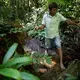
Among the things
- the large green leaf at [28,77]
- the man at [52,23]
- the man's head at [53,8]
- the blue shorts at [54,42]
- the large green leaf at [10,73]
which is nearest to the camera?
the large green leaf at [10,73]

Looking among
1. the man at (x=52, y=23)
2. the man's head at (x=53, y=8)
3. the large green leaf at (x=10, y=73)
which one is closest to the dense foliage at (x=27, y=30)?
the large green leaf at (x=10, y=73)

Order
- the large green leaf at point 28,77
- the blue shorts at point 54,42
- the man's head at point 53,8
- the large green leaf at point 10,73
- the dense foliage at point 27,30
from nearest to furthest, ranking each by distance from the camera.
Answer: the large green leaf at point 10,73
the large green leaf at point 28,77
the dense foliage at point 27,30
the man's head at point 53,8
the blue shorts at point 54,42

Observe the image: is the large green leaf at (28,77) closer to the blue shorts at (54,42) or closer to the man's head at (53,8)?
the man's head at (53,8)

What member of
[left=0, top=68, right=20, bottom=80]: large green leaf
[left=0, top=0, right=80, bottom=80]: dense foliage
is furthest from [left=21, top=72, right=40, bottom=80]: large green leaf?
[left=0, top=68, right=20, bottom=80]: large green leaf

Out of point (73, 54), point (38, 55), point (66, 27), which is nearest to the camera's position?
point (38, 55)

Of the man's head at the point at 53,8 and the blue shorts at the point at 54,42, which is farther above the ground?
the man's head at the point at 53,8

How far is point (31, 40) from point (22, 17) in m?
4.27

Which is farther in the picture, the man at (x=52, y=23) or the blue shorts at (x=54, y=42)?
the blue shorts at (x=54, y=42)

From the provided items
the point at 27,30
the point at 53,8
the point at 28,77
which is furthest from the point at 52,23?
the point at 28,77

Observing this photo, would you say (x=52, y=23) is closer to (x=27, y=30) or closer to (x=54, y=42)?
(x=54, y=42)

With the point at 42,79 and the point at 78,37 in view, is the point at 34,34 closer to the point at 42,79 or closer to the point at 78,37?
the point at 78,37

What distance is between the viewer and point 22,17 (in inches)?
499

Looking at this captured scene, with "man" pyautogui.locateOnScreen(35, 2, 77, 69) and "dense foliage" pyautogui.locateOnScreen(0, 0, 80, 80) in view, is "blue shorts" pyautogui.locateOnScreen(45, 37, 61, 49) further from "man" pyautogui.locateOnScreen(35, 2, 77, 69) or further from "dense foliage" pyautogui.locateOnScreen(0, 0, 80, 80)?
"dense foliage" pyautogui.locateOnScreen(0, 0, 80, 80)

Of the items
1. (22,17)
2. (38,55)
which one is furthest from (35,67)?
(22,17)
